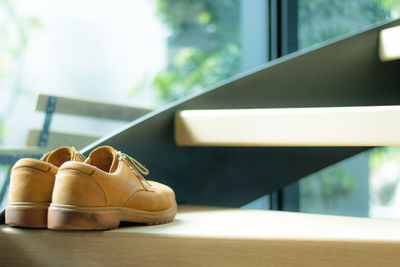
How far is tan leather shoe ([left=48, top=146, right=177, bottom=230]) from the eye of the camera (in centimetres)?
80

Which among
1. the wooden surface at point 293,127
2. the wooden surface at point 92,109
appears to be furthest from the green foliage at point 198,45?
the wooden surface at point 293,127

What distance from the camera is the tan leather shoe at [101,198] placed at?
0.80 meters

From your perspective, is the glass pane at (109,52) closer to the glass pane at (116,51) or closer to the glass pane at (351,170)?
the glass pane at (116,51)

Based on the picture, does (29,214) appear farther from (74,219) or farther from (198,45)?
(198,45)

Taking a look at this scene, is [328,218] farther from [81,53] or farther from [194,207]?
[81,53]

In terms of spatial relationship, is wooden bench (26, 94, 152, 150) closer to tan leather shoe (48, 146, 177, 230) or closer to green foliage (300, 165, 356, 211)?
tan leather shoe (48, 146, 177, 230)

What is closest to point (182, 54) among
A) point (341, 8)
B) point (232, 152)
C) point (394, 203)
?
point (341, 8)

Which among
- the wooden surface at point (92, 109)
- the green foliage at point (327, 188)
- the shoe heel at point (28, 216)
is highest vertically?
the wooden surface at point (92, 109)

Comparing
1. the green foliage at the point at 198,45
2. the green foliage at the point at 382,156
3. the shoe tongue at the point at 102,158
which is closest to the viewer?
the shoe tongue at the point at 102,158

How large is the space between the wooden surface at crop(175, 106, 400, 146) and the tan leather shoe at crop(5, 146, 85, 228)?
443mm

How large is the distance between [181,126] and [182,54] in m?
1.07

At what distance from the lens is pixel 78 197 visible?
0.80 metres

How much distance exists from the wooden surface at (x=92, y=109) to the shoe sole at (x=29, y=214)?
89 cm

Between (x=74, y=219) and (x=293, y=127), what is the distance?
57 centimetres
